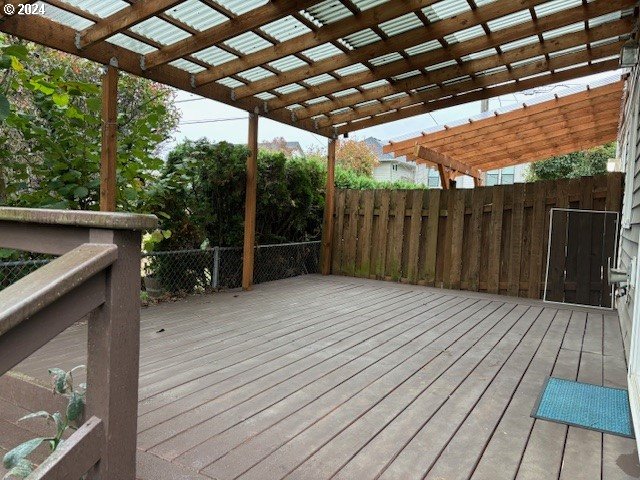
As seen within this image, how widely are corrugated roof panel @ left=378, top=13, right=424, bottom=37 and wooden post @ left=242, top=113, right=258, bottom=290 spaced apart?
6.63 ft

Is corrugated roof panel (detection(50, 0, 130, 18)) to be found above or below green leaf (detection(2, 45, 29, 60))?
above

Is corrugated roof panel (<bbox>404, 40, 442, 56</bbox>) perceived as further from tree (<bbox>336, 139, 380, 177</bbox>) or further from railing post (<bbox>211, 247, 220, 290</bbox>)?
tree (<bbox>336, 139, 380, 177</bbox>)

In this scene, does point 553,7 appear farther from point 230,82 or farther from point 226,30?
point 230,82

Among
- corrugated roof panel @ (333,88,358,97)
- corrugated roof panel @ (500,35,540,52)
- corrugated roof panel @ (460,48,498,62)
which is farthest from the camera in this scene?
corrugated roof panel @ (333,88,358,97)

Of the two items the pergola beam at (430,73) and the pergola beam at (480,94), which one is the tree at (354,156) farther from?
the pergola beam at (430,73)

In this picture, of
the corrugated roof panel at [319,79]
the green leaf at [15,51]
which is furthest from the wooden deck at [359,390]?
the corrugated roof panel at [319,79]

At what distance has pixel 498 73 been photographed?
5.45m

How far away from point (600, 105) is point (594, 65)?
9.10ft

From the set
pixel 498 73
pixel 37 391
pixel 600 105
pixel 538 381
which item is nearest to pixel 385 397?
pixel 538 381

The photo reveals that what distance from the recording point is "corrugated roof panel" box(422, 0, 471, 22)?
3.87 meters

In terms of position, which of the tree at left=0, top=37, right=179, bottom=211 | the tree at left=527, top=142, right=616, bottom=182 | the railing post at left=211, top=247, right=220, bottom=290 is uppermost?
the tree at left=527, top=142, right=616, bottom=182

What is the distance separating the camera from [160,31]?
12.5 ft

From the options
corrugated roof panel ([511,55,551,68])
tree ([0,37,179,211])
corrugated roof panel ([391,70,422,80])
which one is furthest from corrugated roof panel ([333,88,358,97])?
tree ([0,37,179,211])

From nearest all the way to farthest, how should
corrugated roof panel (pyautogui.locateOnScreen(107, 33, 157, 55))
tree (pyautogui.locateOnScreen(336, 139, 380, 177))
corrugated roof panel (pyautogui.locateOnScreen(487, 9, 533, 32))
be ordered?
1. corrugated roof panel (pyautogui.locateOnScreen(107, 33, 157, 55))
2. corrugated roof panel (pyautogui.locateOnScreen(487, 9, 533, 32))
3. tree (pyautogui.locateOnScreen(336, 139, 380, 177))
